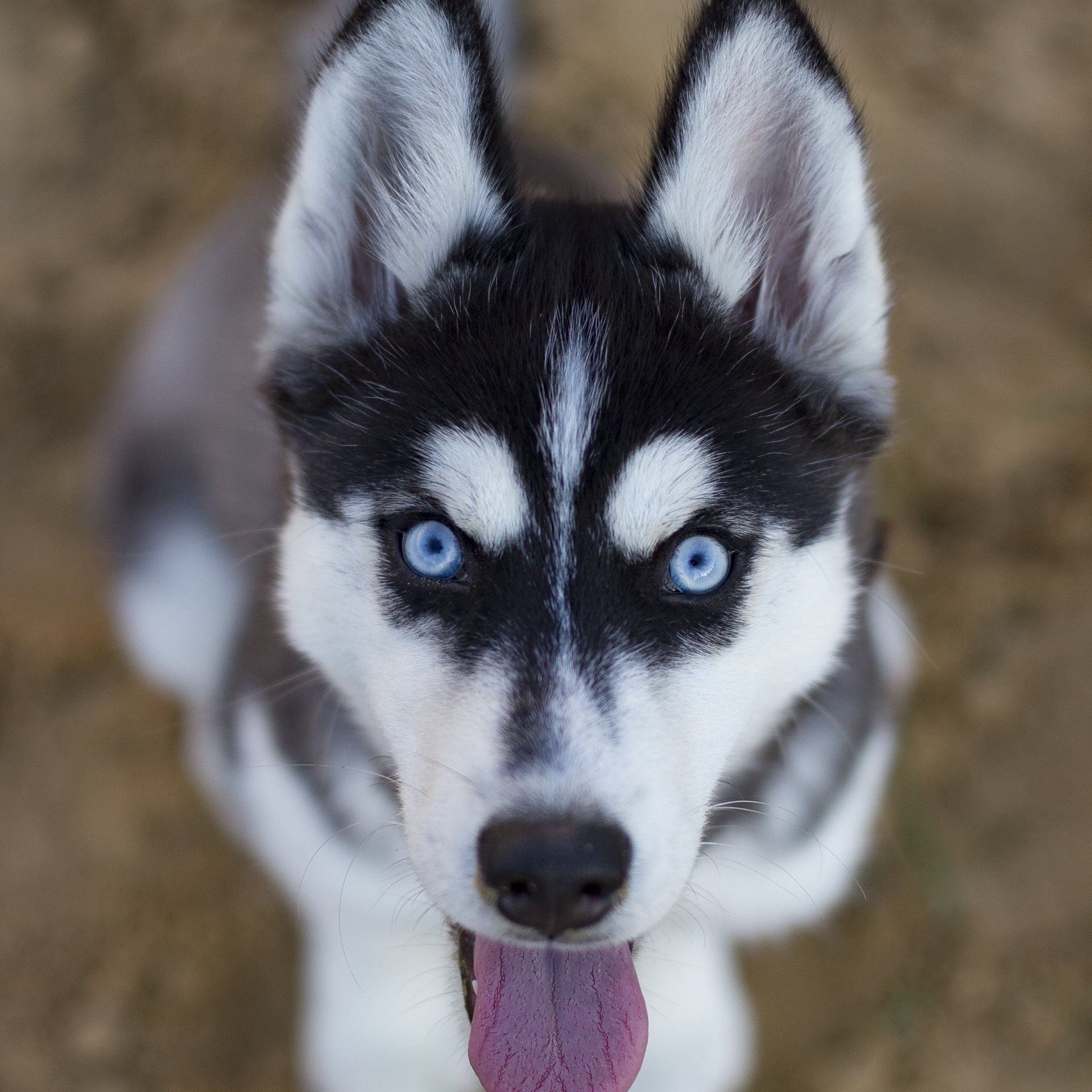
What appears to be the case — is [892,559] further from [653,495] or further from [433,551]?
[433,551]

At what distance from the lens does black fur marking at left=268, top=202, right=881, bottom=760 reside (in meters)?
1.68

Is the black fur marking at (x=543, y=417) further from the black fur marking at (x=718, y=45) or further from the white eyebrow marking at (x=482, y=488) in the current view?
the black fur marking at (x=718, y=45)

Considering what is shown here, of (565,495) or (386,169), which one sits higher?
(386,169)

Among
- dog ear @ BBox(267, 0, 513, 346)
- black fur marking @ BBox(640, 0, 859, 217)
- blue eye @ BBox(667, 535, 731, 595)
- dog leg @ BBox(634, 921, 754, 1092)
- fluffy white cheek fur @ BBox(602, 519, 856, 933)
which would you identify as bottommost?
dog leg @ BBox(634, 921, 754, 1092)

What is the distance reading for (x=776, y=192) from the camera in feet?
6.15

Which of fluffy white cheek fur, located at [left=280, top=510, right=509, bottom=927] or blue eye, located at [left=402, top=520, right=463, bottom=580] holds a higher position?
blue eye, located at [left=402, top=520, right=463, bottom=580]

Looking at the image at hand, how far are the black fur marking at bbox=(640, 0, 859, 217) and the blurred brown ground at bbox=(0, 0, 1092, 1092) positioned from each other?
1135 mm

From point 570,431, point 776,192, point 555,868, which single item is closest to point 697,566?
point 570,431

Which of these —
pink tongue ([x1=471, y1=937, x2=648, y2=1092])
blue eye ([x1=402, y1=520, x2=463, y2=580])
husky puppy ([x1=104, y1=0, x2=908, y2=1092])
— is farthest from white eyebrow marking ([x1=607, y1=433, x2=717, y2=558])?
pink tongue ([x1=471, y1=937, x2=648, y2=1092])

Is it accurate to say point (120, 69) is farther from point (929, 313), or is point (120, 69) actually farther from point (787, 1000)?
point (787, 1000)

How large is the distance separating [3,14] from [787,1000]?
17.5 feet

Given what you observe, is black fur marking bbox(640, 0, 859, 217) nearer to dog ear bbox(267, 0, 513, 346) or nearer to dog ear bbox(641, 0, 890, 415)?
dog ear bbox(641, 0, 890, 415)

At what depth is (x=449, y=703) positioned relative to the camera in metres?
1.64

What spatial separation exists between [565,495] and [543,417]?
0.43 ft
